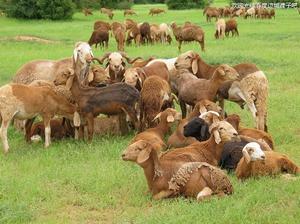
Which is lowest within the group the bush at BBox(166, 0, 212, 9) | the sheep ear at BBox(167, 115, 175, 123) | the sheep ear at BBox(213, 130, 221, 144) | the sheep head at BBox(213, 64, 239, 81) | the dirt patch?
the bush at BBox(166, 0, 212, 9)

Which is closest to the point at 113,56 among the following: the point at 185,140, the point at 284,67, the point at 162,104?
the point at 162,104

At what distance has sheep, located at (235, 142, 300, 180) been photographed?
8141 mm

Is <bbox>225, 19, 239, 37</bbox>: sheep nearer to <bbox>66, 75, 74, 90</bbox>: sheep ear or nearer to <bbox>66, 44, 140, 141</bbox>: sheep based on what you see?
<bbox>66, 44, 140, 141</bbox>: sheep

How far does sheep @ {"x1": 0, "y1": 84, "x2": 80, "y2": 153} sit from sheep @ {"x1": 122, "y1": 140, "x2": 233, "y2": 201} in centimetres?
364

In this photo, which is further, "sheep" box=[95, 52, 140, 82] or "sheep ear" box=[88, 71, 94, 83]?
"sheep" box=[95, 52, 140, 82]

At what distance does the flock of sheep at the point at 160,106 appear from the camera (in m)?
8.35

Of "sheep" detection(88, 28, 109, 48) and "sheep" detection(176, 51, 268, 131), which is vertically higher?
"sheep" detection(176, 51, 268, 131)

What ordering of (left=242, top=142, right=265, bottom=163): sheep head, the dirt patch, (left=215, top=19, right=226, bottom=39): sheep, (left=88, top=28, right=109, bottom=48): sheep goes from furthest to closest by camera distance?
(left=215, top=19, right=226, bottom=39): sheep
the dirt patch
(left=88, top=28, right=109, bottom=48): sheep
(left=242, top=142, right=265, bottom=163): sheep head

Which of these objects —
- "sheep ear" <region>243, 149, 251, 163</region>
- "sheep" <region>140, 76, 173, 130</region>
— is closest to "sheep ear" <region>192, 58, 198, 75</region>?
"sheep" <region>140, 76, 173, 130</region>

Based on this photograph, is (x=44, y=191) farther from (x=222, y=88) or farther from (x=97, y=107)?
(x=222, y=88)

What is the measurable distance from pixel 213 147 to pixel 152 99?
300cm

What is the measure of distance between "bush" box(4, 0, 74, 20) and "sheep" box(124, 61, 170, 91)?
114ft

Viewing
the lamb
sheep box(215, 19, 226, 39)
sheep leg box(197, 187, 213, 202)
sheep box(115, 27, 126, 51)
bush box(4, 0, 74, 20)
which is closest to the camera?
sheep leg box(197, 187, 213, 202)

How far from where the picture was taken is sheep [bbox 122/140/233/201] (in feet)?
24.3
